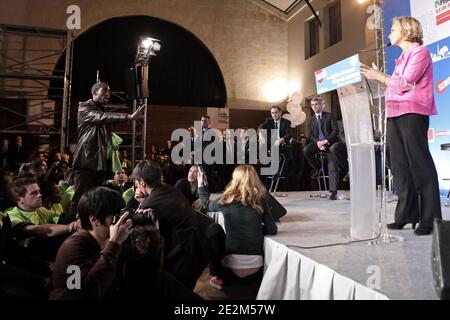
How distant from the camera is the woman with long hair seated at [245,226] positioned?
220 cm

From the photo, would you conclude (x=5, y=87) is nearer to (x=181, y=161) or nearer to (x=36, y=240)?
(x=181, y=161)

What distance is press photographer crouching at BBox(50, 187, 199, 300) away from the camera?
1229 mm

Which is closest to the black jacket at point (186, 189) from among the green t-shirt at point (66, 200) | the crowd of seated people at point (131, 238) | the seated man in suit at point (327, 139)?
the crowd of seated people at point (131, 238)

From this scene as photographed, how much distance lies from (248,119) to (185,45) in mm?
2709

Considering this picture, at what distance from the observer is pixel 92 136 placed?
2744mm

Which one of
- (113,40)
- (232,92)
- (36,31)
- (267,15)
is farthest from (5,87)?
(267,15)

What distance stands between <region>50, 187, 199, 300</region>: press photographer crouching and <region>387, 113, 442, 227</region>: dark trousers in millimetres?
1327

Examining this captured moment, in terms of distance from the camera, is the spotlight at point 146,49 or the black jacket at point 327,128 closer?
the black jacket at point 327,128

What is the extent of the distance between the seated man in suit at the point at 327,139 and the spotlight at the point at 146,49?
2437 mm

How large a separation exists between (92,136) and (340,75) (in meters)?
1.94

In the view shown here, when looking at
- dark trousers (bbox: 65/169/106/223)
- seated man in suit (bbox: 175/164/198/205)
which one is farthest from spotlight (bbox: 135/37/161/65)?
dark trousers (bbox: 65/169/106/223)

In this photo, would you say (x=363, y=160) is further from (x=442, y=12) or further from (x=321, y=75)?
(x=442, y=12)

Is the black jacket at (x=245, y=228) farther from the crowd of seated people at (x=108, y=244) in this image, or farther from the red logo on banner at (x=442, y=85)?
the red logo on banner at (x=442, y=85)

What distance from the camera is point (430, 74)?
74.0 inches
